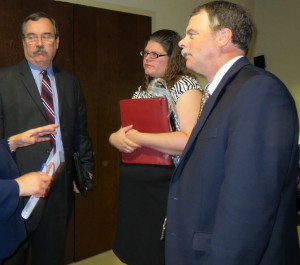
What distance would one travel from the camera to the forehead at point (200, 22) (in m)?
1.04

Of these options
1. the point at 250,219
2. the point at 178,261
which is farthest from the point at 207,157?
the point at 178,261

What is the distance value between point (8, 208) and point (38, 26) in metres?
1.23

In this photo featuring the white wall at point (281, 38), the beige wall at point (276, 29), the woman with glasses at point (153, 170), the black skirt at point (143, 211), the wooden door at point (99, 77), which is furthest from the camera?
the white wall at point (281, 38)

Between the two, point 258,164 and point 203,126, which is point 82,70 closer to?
point 203,126

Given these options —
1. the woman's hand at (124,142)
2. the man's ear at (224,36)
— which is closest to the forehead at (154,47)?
the woman's hand at (124,142)

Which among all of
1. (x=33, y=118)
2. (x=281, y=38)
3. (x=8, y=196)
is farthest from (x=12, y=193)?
(x=281, y=38)

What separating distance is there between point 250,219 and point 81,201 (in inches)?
83.4

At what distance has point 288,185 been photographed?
0.89m

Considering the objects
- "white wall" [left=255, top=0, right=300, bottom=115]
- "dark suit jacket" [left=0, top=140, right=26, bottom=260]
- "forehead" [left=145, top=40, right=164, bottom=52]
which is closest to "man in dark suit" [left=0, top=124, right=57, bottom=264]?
"dark suit jacket" [left=0, top=140, right=26, bottom=260]

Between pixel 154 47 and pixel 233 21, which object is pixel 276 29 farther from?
pixel 233 21

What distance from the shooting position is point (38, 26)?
1.84 metres

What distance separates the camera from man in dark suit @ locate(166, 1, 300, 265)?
77 centimetres

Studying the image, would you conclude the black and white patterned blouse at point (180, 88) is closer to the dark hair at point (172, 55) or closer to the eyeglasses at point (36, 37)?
the dark hair at point (172, 55)

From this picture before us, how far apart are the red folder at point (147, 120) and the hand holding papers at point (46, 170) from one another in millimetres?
362
